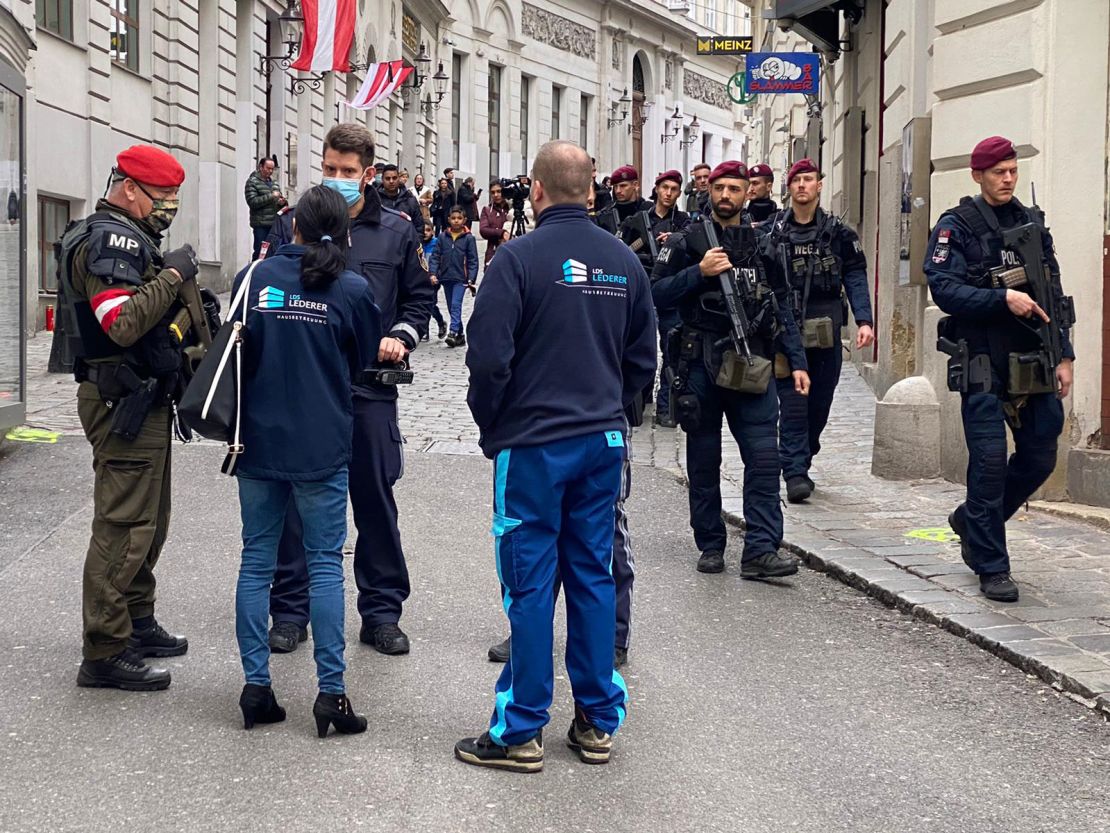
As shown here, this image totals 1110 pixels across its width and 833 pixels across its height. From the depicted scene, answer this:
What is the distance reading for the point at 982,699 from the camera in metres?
5.74

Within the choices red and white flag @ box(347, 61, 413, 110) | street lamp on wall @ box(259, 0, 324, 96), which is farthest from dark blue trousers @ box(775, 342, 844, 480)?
red and white flag @ box(347, 61, 413, 110)

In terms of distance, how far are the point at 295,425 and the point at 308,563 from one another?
1.46 feet

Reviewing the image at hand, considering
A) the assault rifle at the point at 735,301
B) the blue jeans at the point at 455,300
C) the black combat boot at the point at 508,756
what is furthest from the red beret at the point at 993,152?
the blue jeans at the point at 455,300

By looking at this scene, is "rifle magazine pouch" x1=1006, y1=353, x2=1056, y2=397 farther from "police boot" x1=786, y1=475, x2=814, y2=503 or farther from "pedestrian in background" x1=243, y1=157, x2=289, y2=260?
"pedestrian in background" x1=243, y1=157, x2=289, y2=260

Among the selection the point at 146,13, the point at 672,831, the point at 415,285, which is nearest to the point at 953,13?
the point at 415,285

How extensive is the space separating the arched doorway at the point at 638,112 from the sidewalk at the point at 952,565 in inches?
2533

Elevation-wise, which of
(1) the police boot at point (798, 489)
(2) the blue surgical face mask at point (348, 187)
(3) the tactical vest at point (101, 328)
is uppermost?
(2) the blue surgical face mask at point (348, 187)

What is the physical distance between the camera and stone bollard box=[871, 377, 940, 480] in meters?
10.4

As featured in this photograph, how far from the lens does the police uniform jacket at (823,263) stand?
9703 millimetres

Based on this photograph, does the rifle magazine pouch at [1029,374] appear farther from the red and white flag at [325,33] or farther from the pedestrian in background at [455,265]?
the red and white flag at [325,33]

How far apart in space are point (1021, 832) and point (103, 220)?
3.55 metres

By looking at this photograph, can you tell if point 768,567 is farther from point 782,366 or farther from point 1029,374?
point 782,366

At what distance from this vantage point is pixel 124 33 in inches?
979

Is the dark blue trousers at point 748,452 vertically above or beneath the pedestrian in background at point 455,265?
beneath
